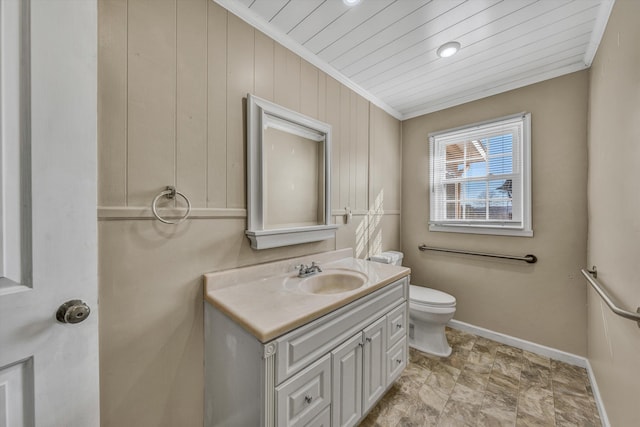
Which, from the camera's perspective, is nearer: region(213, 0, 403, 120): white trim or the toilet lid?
region(213, 0, 403, 120): white trim

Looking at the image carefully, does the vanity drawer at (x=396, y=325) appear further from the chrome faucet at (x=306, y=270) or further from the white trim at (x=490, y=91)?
the white trim at (x=490, y=91)

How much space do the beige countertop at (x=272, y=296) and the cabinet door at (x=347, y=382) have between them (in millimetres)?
235

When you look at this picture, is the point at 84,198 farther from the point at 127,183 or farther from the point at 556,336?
the point at 556,336

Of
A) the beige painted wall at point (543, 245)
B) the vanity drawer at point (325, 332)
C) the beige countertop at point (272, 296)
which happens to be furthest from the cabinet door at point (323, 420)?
the beige painted wall at point (543, 245)

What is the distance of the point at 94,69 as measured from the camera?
691 mm

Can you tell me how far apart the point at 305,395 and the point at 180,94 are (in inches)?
56.5

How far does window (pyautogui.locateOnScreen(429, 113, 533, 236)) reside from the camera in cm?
204

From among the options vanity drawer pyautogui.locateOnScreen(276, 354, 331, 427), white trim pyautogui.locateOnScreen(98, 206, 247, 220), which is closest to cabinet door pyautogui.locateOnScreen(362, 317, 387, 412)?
vanity drawer pyautogui.locateOnScreen(276, 354, 331, 427)

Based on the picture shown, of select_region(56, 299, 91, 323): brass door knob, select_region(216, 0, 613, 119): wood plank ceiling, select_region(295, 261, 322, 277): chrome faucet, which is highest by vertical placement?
select_region(216, 0, 613, 119): wood plank ceiling

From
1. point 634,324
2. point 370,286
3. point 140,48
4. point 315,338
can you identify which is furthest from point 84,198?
point 634,324

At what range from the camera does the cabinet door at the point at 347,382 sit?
43.2 inches

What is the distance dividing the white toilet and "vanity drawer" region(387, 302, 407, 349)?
379 millimetres

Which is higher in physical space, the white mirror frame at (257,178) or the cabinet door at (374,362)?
the white mirror frame at (257,178)

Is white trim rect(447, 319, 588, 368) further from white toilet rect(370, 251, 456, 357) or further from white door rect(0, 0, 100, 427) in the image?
white door rect(0, 0, 100, 427)
